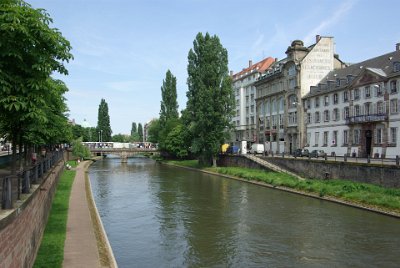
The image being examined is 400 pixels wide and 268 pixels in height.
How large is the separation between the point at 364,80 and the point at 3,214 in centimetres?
4864

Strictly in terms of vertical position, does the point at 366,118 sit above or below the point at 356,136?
above

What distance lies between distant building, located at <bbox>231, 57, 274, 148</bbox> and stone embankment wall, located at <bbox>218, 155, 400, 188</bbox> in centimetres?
2978

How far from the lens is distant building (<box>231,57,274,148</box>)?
287ft

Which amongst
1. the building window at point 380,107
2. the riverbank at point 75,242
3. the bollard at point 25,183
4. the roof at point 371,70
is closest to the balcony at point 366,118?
the building window at point 380,107

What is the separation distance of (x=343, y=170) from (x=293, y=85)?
3024cm

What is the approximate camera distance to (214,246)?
20719 mm

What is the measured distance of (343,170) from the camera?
1570 inches

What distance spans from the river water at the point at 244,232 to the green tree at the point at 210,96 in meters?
25.8

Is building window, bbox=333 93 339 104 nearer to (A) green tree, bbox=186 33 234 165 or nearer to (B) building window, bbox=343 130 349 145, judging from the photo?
(B) building window, bbox=343 130 349 145

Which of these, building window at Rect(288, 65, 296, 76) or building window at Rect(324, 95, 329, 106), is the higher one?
building window at Rect(288, 65, 296, 76)

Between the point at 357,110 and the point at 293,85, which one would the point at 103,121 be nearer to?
the point at 293,85

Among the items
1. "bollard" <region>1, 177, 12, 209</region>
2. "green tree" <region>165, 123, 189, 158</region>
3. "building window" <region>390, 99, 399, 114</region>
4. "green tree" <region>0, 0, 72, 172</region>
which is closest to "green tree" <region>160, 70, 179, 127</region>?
"green tree" <region>165, 123, 189, 158</region>

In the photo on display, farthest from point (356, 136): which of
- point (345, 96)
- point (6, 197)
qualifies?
point (6, 197)

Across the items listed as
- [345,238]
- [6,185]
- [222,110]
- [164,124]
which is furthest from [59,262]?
[164,124]
